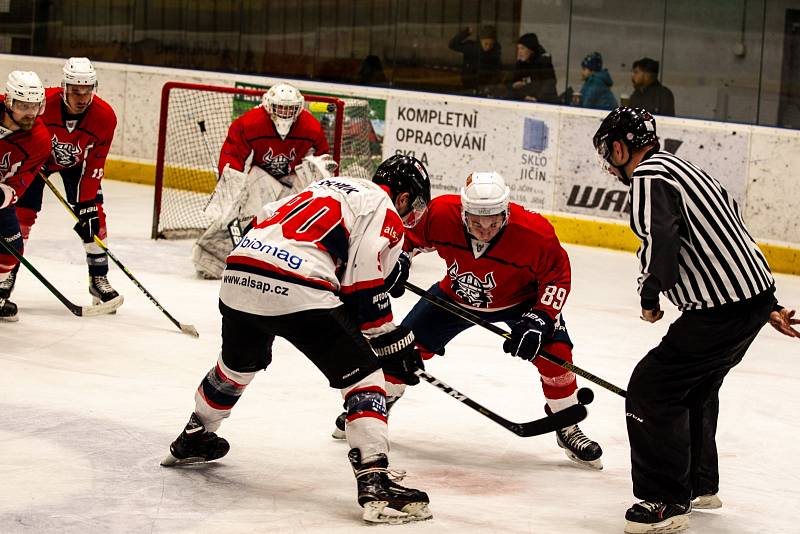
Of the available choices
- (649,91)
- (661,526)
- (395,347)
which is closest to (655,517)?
(661,526)

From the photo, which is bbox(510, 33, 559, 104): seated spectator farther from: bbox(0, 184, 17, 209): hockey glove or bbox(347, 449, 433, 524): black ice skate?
bbox(347, 449, 433, 524): black ice skate

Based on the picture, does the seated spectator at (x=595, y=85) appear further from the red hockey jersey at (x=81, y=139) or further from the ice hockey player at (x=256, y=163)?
the red hockey jersey at (x=81, y=139)

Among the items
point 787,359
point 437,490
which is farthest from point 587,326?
point 437,490

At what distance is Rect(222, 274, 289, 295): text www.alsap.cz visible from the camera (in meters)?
2.97

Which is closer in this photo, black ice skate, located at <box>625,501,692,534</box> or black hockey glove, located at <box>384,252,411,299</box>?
black ice skate, located at <box>625,501,692,534</box>

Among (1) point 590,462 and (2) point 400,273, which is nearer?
(2) point 400,273

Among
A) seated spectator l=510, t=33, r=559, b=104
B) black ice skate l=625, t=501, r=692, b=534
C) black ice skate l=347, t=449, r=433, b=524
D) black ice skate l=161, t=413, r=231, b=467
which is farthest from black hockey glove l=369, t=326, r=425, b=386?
seated spectator l=510, t=33, r=559, b=104

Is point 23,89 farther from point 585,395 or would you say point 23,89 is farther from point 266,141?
point 585,395

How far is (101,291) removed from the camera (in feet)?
18.0

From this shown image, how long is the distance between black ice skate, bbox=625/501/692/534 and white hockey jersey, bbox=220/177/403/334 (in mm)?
797

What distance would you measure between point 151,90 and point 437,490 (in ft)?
22.8

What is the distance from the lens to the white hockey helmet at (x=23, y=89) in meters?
4.79

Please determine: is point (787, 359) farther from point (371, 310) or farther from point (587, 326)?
point (371, 310)

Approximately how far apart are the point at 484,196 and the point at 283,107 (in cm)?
311
